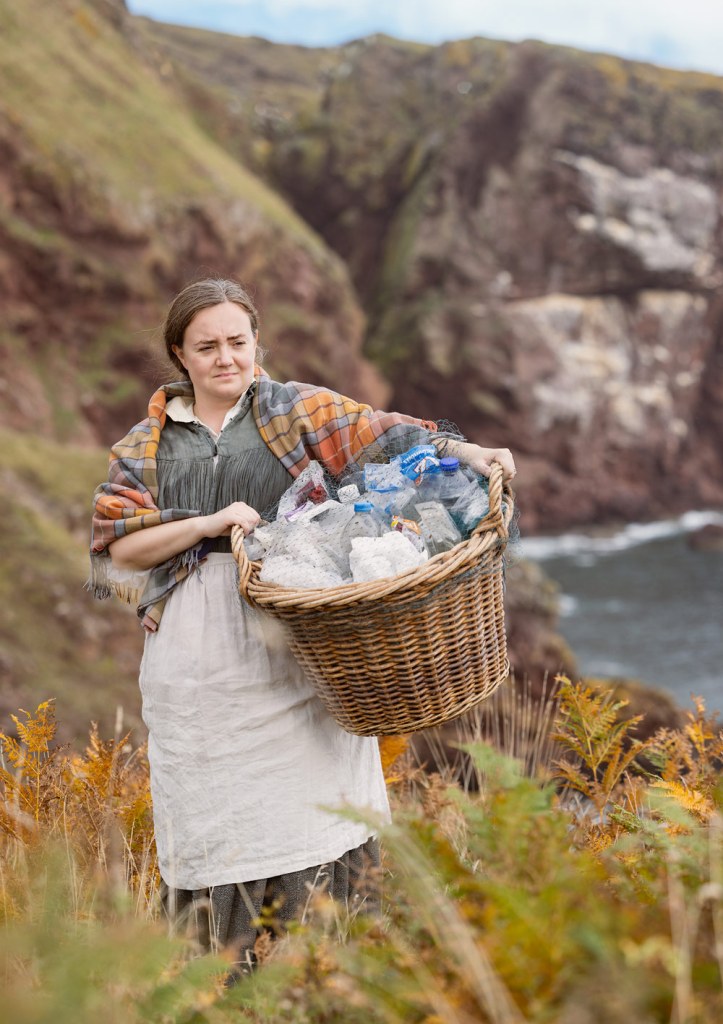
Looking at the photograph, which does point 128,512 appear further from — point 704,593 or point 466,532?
point 704,593

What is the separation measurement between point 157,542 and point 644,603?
1014 inches

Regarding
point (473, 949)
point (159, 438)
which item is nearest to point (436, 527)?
point (159, 438)

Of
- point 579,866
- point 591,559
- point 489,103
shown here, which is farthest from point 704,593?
point 579,866

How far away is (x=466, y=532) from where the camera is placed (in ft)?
8.87

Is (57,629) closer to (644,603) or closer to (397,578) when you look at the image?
(397,578)

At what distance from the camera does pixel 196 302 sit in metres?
3.11

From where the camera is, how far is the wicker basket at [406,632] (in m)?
2.42

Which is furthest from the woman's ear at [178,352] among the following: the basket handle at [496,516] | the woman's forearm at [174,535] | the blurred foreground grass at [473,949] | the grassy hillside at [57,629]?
the grassy hillside at [57,629]

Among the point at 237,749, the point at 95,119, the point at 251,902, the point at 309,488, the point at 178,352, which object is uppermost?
the point at 95,119

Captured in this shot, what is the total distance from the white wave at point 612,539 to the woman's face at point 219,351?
96.7ft

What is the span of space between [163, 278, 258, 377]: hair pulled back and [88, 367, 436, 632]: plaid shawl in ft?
0.63

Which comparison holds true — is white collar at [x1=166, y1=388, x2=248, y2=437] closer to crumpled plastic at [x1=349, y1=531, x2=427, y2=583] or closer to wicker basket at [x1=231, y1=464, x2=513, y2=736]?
wicker basket at [x1=231, y1=464, x2=513, y2=736]

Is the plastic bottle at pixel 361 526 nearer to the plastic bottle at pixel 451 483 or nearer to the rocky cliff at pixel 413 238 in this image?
the plastic bottle at pixel 451 483

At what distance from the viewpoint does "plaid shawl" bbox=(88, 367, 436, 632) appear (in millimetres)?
2996
